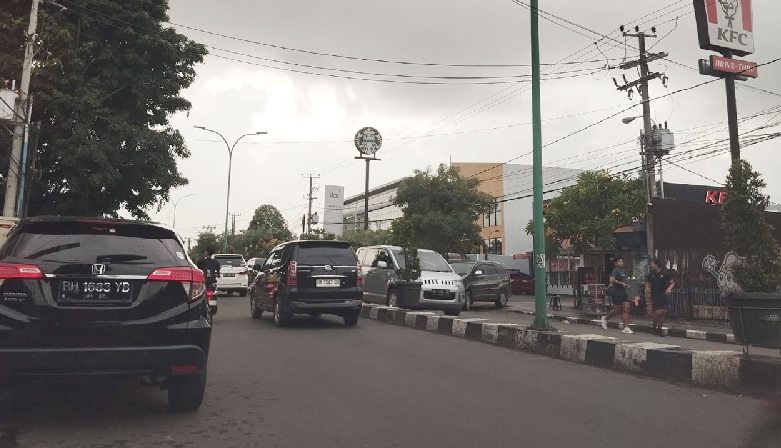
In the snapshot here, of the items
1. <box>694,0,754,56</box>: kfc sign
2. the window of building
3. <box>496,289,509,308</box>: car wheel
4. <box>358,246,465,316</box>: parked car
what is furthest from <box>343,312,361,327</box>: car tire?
the window of building

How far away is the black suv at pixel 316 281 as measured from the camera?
11516mm

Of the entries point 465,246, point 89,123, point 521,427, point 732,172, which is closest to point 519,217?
point 465,246

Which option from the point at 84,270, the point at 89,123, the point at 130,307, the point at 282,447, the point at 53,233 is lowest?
the point at 282,447

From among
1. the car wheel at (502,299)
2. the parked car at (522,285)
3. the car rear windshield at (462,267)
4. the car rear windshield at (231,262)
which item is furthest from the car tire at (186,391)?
the parked car at (522,285)

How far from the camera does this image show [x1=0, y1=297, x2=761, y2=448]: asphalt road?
4.29 metres

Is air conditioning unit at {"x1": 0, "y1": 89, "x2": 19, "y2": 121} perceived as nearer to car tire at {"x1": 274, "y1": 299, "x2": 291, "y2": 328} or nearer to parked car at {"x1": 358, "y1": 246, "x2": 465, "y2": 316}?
car tire at {"x1": 274, "y1": 299, "x2": 291, "y2": 328}

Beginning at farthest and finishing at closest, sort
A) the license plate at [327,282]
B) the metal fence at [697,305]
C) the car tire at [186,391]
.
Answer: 1. the metal fence at [697,305]
2. the license plate at [327,282]
3. the car tire at [186,391]

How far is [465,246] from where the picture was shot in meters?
34.0

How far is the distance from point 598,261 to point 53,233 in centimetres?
3044

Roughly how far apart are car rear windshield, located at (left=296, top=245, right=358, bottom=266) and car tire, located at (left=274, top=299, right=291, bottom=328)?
1.10 metres

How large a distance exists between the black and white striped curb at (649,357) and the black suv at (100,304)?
5366mm

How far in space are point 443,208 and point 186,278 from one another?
29.6 metres

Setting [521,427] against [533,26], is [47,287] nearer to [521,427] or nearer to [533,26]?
[521,427]

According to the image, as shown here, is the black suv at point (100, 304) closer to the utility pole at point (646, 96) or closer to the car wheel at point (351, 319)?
the car wheel at point (351, 319)
